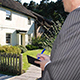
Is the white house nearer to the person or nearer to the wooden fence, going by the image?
the wooden fence

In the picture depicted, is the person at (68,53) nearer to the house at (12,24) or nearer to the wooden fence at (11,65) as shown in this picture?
the wooden fence at (11,65)

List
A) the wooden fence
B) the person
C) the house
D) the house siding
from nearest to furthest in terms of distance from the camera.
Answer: the person < the wooden fence < the house siding < the house

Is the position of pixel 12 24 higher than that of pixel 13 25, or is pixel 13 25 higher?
pixel 12 24

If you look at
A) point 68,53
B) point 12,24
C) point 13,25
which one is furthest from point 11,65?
point 13,25

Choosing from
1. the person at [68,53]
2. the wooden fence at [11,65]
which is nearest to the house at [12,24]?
the wooden fence at [11,65]

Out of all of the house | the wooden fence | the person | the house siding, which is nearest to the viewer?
the person

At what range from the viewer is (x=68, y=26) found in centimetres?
80

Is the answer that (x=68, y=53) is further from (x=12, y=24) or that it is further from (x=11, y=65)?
(x=12, y=24)

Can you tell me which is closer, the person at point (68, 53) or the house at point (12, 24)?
the person at point (68, 53)

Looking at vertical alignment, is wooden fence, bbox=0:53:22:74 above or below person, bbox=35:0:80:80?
below

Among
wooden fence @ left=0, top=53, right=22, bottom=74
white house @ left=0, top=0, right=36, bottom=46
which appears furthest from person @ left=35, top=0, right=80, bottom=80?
white house @ left=0, top=0, right=36, bottom=46

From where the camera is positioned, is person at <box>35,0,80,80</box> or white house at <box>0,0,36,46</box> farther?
white house at <box>0,0,36,46</box>

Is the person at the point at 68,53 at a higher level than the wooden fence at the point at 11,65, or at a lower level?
higher

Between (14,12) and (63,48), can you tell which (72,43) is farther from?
(14,12)
